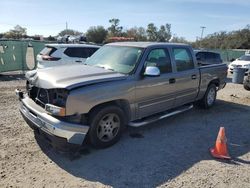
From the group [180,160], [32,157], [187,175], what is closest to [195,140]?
[180,160]

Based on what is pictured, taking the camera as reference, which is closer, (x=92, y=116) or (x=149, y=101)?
(x=92, y=116)

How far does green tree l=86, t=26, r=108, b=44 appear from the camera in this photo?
68.4 m

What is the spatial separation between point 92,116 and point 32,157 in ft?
3.87

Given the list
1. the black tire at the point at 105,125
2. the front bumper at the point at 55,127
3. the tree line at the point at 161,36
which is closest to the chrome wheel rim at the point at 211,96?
the black tire at the point at 105,125

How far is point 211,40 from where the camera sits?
69000mm

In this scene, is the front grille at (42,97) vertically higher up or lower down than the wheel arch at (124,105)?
higher up

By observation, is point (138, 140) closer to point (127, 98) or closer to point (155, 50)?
point (127, 98)

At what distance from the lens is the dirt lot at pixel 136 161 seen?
378 centimetres

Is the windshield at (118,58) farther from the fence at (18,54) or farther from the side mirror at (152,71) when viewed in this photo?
the fence at (18,54)

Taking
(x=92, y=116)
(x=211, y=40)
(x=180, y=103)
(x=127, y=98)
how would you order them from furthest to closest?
(x=211, y=40)
(x=180, y=103)
(x=127, y=98)
(x=92, y=116)

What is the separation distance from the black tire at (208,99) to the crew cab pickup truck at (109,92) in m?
1.08

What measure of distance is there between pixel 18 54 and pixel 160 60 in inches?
420

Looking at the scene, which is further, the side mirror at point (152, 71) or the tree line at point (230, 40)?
the tree line at point (230, 40)

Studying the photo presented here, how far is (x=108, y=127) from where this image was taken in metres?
4.68
